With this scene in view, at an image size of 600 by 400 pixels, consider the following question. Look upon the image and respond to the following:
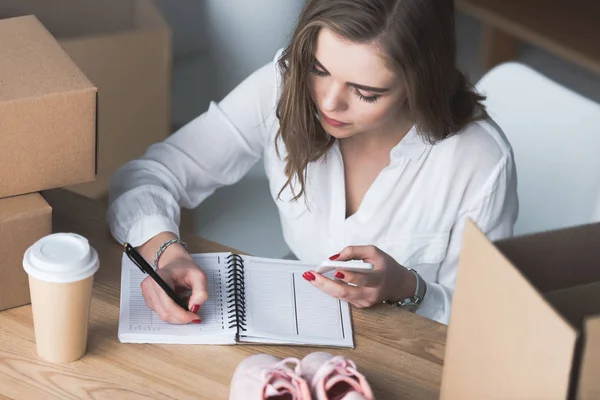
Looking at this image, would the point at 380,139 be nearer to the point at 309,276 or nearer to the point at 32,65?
the point at 309,276

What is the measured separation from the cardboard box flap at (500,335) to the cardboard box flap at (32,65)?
535 millimetres

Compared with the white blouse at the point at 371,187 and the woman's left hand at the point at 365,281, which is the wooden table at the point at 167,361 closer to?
the woman's left hand at the point at 365,281

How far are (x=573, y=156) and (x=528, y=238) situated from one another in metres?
0.65

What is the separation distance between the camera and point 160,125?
238 cm

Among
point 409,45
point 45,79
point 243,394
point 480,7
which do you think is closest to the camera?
point 243,394

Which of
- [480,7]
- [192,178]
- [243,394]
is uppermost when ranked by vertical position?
[480,7]

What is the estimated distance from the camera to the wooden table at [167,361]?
1.08m

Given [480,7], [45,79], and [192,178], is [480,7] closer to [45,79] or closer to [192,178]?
[192,178]

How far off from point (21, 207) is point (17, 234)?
3 cm

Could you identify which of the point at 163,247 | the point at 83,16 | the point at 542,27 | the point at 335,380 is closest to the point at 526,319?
the point at 335,380

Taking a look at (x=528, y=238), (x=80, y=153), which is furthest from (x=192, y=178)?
(x=528, y=238)

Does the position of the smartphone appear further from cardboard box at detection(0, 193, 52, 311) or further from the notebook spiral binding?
cardboard box at detection(0, 193, 52, 311)

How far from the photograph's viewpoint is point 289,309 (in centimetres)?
122

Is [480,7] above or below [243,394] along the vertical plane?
above
